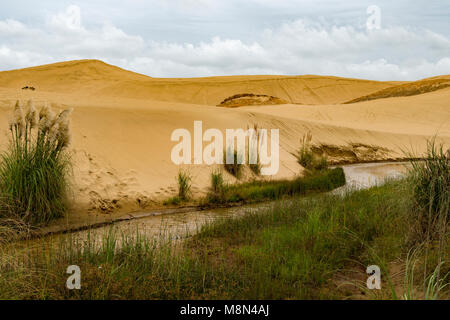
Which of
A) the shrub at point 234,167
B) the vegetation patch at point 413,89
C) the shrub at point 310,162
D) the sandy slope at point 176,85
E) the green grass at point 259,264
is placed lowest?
the green grass at point 259,264

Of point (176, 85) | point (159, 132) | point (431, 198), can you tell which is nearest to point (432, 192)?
point (431, 198)

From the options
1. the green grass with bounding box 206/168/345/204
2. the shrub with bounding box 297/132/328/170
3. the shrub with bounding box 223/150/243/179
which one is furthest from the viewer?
the shrub with bounding box 297/132/328/170

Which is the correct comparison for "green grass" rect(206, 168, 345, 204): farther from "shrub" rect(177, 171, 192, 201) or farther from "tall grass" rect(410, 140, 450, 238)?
"tall grass" rect(410, 140, 450, 238)

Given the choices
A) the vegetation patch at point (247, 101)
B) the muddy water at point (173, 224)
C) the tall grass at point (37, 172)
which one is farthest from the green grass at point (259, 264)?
the vegetation patch at point (247, 101)

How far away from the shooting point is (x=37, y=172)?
6090mm

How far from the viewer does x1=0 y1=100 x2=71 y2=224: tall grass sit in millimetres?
5875

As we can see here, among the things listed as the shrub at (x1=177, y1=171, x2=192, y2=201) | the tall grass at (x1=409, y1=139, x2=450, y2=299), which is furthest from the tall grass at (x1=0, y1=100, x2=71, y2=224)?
the tall grass at (x1=409, y1=139, x2=450, y2=299)

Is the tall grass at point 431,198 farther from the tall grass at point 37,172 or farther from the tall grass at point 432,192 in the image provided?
the tall grass at point 37,172

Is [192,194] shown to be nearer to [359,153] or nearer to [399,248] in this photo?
[399,248]

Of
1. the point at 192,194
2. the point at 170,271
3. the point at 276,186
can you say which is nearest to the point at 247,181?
the point at 276,186

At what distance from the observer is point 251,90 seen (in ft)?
198

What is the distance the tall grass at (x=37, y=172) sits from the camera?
19.3ft
